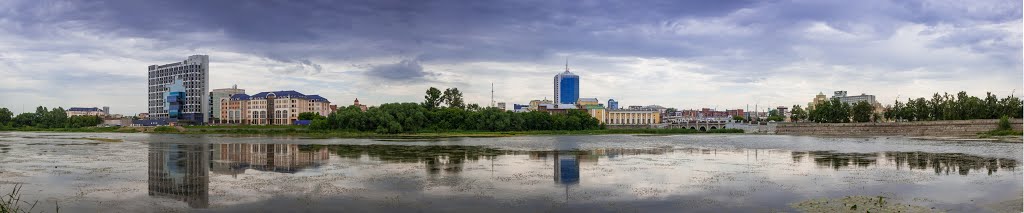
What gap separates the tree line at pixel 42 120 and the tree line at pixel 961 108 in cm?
18115

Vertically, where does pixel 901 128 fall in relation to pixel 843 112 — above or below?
below

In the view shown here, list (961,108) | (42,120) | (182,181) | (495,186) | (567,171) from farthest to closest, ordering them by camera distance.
Answer: (42,120)
(961,108)
(567,171)
(182,181)
(495,186)

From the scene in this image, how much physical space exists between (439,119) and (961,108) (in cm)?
8936

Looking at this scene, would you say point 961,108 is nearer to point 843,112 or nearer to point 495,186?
point 843,112

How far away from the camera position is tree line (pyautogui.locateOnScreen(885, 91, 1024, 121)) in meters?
103

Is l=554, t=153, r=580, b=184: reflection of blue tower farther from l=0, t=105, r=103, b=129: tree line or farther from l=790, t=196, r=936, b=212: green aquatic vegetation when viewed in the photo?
l=0, t=105, r=103, b=129: tree line

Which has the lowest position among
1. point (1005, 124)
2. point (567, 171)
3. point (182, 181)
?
point (567, 171)

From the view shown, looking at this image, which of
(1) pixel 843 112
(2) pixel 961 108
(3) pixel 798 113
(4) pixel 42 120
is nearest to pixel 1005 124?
(2) pixel 961 108

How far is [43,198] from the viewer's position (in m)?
18.8

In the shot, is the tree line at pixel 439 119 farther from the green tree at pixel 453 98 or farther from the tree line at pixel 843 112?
the tree line at pixel 843 112

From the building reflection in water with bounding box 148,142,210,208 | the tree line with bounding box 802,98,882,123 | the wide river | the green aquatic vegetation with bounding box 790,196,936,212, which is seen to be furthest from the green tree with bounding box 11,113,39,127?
the green aquatic vegetation with bounding box 790,196,936,212

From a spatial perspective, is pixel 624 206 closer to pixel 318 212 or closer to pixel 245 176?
pixel 318 212

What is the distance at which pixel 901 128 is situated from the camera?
11388 cm

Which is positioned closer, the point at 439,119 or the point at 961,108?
the point at 961,108
